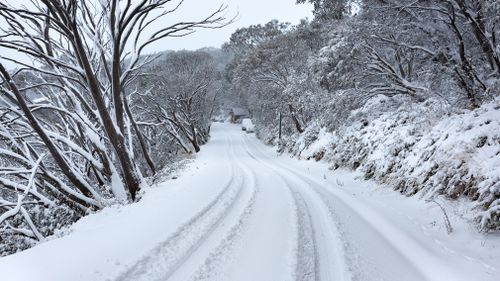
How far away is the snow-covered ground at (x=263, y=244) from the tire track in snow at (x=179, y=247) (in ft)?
0.05

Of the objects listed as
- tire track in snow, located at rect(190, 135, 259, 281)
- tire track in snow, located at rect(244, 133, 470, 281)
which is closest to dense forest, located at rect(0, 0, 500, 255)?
tire track in snow, located at rect(244, 133, 470, 281)

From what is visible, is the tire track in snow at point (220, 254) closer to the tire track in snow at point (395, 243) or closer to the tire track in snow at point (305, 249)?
the tire track in snow at point (305, 249)

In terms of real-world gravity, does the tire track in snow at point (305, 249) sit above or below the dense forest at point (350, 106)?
below

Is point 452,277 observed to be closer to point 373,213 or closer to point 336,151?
point 373,213

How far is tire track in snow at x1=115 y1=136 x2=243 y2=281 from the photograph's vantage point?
398 cm

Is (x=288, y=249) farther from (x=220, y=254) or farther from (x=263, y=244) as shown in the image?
(x=220, y=254)

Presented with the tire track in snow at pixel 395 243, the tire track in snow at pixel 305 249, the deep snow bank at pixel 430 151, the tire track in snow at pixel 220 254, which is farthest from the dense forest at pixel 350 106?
the tire track in snow at pixel 220 254

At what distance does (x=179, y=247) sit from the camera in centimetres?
483

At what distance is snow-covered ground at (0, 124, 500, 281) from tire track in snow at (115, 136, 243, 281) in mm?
15

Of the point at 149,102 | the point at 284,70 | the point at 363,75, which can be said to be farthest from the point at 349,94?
the point at 149,102

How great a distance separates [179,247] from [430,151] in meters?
6.57

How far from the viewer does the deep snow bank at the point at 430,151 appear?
5559 millimetres

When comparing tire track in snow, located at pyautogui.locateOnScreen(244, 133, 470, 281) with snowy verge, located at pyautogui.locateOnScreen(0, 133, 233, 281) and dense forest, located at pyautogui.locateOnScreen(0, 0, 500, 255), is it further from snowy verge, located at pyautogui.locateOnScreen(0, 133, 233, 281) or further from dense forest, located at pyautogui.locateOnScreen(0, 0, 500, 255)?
snowy verge, located at pyautogui.locateOnScreen(0, 133, 233, 281)

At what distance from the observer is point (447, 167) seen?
22.1 feet
